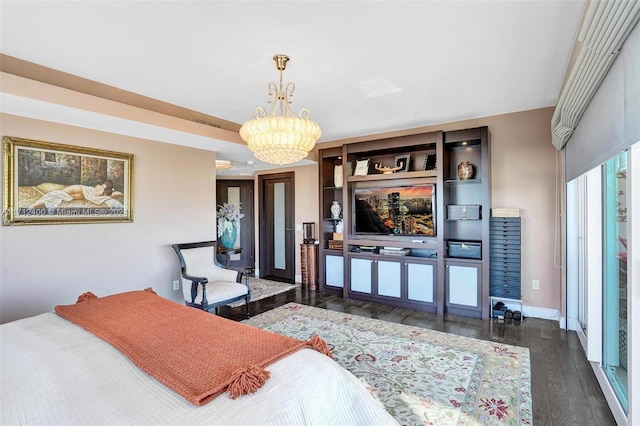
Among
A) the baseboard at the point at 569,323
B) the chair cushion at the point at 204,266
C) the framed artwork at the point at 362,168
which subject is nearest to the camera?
the baseboard at the point at 569,323

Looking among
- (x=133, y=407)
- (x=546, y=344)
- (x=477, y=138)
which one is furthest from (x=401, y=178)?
(x=133, y=407)

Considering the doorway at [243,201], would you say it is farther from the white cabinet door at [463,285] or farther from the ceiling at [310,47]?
the white cabinet door at [463,285]

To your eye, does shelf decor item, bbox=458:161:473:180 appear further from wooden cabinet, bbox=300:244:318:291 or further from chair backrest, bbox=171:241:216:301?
chair backrest, bbox=171:241:216:301

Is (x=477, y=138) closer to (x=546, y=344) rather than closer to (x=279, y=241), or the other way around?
(x=546, y=344)

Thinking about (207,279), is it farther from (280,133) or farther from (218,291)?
(280,133)

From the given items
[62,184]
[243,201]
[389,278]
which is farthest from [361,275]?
[62,184]

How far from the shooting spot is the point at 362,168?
4.96 m

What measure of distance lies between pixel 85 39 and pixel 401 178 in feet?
12.6

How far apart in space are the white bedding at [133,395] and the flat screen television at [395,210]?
3.29 meters

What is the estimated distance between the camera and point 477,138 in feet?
13.0

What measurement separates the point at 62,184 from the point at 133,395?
2.96m

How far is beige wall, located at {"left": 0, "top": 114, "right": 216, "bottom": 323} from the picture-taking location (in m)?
2.96

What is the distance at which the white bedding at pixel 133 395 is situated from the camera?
43.6 inches

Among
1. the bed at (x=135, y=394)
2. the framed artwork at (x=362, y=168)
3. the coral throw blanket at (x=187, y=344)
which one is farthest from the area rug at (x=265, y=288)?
the bed at (x=135, y=394)
